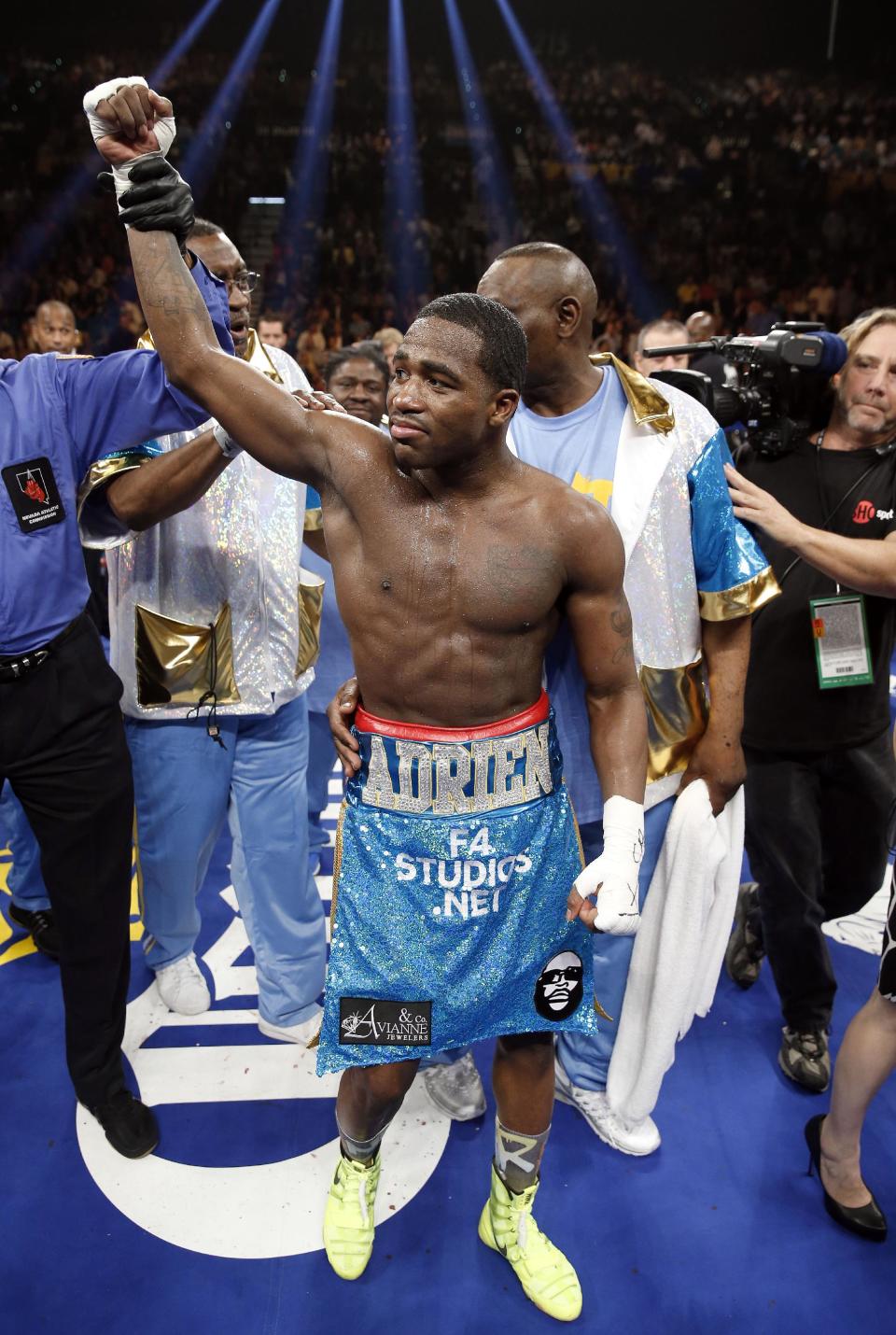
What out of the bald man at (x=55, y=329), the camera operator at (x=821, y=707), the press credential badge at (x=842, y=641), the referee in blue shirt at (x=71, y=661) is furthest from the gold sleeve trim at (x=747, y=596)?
the bald man at (x=55, y=329)

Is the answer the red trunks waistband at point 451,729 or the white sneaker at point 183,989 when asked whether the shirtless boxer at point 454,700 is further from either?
the white sneaker at point 183,989

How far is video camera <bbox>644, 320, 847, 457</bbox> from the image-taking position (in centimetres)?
194

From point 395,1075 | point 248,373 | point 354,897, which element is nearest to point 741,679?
point 354,897

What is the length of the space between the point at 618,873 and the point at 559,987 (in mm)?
320

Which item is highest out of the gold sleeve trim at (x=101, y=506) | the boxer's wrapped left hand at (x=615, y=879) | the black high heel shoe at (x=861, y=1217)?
the gold sleeve trim at (x=101, y=506)

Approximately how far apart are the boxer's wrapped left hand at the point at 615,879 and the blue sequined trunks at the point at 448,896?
0.39 ft

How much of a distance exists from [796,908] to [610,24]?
15.2 m

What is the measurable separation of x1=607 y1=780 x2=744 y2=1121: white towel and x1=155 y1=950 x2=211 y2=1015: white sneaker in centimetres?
110

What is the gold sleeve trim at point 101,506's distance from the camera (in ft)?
5.87

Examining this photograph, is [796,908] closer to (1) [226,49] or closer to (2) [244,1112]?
(2) [244,1112]

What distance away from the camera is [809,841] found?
222 centimetres

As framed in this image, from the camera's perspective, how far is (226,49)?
531 inches

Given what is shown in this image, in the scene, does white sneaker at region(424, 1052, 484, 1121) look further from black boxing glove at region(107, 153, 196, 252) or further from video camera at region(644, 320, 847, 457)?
black boxing glove at region(107, 153, 196, 252)

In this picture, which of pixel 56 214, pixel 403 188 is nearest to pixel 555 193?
pixel 403 188
